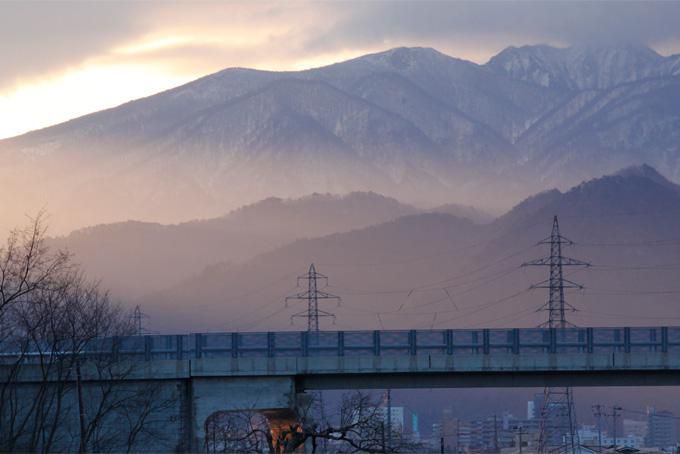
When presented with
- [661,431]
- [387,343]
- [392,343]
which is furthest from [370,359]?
[661,431]

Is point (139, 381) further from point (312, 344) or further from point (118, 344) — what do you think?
point (312, 344)

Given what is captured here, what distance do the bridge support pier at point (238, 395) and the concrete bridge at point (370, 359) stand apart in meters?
0.04

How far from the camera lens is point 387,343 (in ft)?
182

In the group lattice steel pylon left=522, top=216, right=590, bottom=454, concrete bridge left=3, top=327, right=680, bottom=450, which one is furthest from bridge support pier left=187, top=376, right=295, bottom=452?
lattice steel pylon left=522, top=216, right=590, bottom=454

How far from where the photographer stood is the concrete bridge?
5447 cm

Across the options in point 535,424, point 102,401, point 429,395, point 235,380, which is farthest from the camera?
point 429,395

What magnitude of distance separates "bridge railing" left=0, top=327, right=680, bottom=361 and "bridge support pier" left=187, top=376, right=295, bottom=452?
1150 mm

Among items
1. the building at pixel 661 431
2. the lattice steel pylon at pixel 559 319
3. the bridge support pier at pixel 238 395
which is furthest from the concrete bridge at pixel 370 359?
the building at pixel 661 431

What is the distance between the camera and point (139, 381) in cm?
5378

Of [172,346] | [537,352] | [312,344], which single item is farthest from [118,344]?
[537,352]

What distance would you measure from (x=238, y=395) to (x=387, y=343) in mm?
5862

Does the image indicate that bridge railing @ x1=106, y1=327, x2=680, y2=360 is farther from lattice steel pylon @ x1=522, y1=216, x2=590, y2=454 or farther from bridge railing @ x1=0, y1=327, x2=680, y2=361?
lattice steel pylon @ x1=522, y1=216, x2=590, y2=454

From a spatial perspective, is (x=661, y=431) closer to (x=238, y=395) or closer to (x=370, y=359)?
(x=370, y=359)

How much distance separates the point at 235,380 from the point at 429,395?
482 ft
